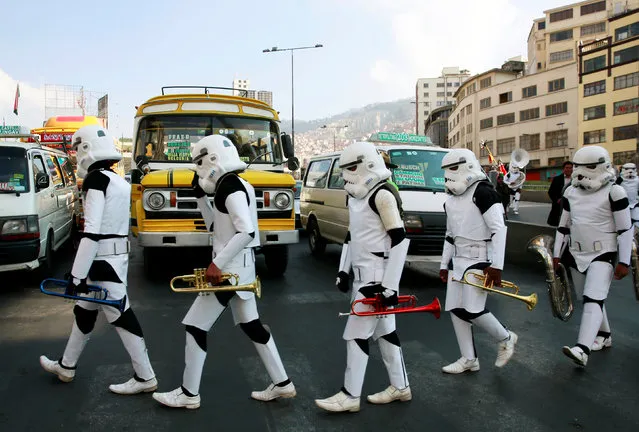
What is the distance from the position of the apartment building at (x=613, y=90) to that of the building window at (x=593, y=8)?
1394cm

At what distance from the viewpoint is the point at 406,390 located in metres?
4.03

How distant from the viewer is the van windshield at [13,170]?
8.02 m

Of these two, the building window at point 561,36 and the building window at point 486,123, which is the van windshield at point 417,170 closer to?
the building window at point 486,123

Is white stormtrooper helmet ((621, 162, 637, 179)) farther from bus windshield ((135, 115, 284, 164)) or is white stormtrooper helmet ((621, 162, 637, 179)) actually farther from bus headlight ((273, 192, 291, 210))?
bus windshield ((135, 115, 284, 164))

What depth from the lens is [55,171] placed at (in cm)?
1027

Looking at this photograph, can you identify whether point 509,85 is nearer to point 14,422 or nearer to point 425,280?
point 425,280

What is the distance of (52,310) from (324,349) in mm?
3811

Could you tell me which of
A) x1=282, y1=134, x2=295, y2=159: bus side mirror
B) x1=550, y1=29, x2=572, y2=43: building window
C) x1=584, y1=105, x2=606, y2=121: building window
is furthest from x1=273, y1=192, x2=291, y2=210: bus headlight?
x1=550, y1=29, x2=572, y2=43: building window

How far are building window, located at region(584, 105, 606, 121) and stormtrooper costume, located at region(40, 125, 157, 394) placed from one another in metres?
58.7

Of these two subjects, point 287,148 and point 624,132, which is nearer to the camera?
point 287,148

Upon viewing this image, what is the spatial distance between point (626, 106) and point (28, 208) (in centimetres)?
5561

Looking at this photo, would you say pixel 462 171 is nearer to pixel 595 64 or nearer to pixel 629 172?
pixel 629 172

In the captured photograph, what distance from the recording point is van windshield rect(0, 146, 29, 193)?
26.3 ft

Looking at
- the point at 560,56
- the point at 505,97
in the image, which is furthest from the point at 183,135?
the point at 560,56
